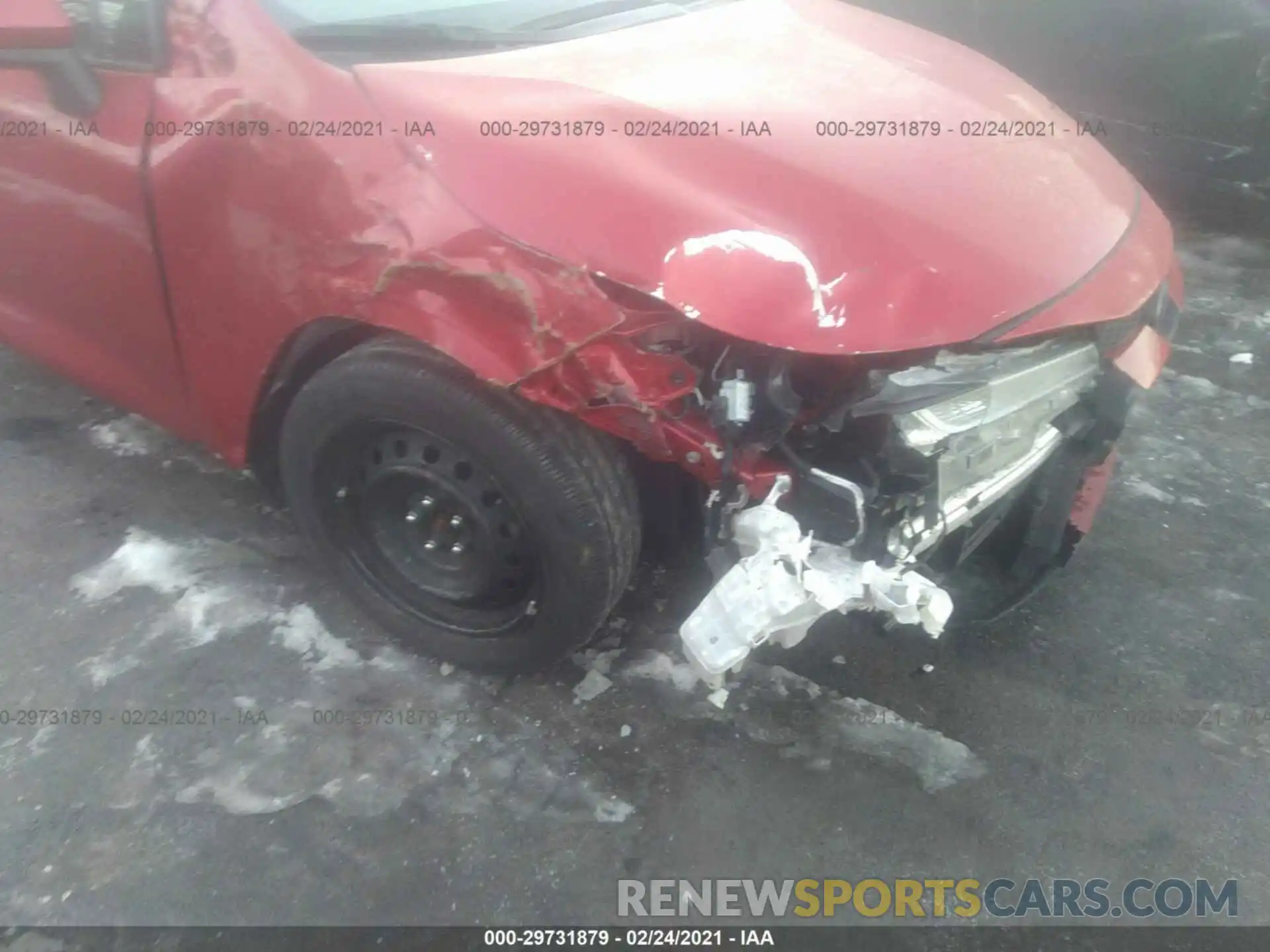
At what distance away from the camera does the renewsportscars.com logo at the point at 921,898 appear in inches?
73.9

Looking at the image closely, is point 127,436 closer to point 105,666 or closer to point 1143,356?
point 105,666

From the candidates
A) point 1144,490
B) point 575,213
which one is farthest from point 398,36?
point 1144,490

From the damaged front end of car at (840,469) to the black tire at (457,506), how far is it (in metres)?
0.26

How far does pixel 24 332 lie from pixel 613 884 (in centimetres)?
228

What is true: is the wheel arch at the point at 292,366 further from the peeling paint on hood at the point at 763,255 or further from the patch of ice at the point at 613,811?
the patch of ice at the point at 613,811

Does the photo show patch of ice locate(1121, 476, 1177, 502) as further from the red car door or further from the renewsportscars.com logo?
the red car door

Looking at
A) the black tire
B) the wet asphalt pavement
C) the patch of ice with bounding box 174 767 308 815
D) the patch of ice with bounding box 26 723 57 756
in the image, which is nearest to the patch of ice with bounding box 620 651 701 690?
the wet asphalt pavement

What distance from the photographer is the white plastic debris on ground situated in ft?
5.67

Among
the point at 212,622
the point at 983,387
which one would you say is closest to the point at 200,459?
the point at 212,622

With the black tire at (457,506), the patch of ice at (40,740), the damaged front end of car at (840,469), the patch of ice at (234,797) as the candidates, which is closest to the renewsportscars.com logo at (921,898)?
the damaged front end of car at (840,469)

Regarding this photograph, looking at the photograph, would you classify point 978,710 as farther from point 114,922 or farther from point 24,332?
point 24,332

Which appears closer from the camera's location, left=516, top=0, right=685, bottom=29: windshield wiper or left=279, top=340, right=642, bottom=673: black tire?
left=279, top=340, right=642, bottom=673: black tire

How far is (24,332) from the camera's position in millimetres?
2643

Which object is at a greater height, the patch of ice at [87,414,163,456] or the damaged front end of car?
the damaged front end of car
